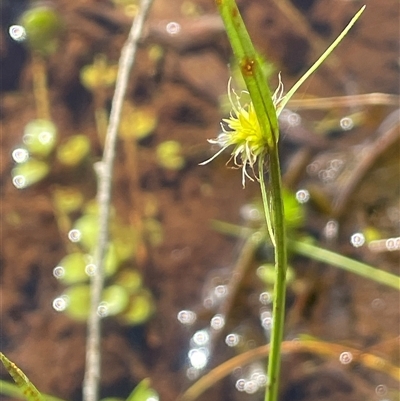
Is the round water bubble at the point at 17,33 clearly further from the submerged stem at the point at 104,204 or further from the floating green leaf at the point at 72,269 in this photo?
the floating green leaf at the point at 72,269

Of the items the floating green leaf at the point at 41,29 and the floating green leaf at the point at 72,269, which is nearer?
the floating green leaf at the point at 72,269

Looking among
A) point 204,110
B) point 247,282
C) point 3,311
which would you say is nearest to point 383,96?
point 204,110

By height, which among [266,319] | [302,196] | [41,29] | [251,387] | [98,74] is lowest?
[251,387]

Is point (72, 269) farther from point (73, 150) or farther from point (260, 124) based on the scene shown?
point (260, 124)

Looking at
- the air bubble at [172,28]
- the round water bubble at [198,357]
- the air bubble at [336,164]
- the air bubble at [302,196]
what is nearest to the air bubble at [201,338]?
the round water bubble at [198,357]

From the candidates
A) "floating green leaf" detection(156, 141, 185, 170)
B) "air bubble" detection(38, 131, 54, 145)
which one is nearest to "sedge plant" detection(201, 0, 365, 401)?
"floating green leaf" detection(156, 141, 185, 170)

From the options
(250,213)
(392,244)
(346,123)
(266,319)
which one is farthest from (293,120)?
(266,319)
